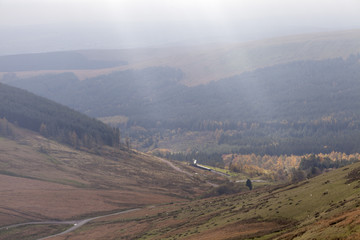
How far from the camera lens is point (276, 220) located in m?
57.8

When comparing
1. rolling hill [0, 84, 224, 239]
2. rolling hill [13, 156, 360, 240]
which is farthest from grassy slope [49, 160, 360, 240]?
rolling hill [0, 84, 224, 239]

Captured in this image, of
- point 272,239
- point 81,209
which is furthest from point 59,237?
point 272,239

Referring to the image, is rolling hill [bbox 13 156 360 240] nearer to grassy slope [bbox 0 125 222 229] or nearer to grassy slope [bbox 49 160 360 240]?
grassy slope [bbox 49 160 360 240]

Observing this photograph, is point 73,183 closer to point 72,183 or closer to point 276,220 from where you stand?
point 72,183

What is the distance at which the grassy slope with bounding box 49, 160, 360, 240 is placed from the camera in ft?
137

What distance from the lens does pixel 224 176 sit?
600 feet

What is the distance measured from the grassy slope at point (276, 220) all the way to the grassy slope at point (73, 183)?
2773 cm

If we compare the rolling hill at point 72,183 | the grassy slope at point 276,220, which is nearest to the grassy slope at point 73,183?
the rolling hill at point 72,183

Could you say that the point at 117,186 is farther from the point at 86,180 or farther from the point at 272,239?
the point at 272,239

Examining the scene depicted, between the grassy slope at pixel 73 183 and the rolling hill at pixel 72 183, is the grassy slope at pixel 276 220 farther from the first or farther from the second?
the grassy slope at pixel 73 183

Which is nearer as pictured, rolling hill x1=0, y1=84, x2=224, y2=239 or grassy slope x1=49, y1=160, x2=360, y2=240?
grassy slope x1=49, y1=160, x2=360, y2=240

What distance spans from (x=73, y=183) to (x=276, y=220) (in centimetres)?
10183

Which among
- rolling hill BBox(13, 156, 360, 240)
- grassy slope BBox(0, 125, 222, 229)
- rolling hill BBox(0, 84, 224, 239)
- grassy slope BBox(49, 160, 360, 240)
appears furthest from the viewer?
grassy slope BBox(0, 125, 222, 229)

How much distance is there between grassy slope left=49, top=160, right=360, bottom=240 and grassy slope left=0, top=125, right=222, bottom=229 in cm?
2773
